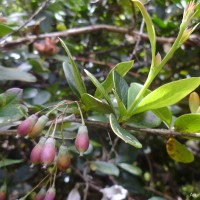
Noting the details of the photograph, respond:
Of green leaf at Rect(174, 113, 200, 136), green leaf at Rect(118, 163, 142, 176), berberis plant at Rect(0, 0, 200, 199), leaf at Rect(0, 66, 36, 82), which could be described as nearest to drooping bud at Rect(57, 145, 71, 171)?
berberis plant at Rect(0, 0, 200, 199)

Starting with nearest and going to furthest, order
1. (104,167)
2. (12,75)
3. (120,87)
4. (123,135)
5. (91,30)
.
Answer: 1. (123,135)
2. (120,87)
3. (12,75)
4. (104,167)
5. (91,30)

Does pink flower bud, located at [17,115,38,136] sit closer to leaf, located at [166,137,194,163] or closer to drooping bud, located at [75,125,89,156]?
drooping bud, located at [75,125,89,156]

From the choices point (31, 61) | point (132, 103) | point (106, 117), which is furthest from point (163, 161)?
point (132, 103)

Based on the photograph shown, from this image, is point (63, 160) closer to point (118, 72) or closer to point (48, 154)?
point (48, 154)

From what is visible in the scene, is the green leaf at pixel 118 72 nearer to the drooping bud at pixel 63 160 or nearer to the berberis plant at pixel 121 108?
the berberis plant at pixel 121 108

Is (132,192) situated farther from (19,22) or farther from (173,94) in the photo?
(19,22)

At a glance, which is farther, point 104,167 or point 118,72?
point 104,167

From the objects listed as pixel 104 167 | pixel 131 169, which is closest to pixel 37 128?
pixel 104 167
